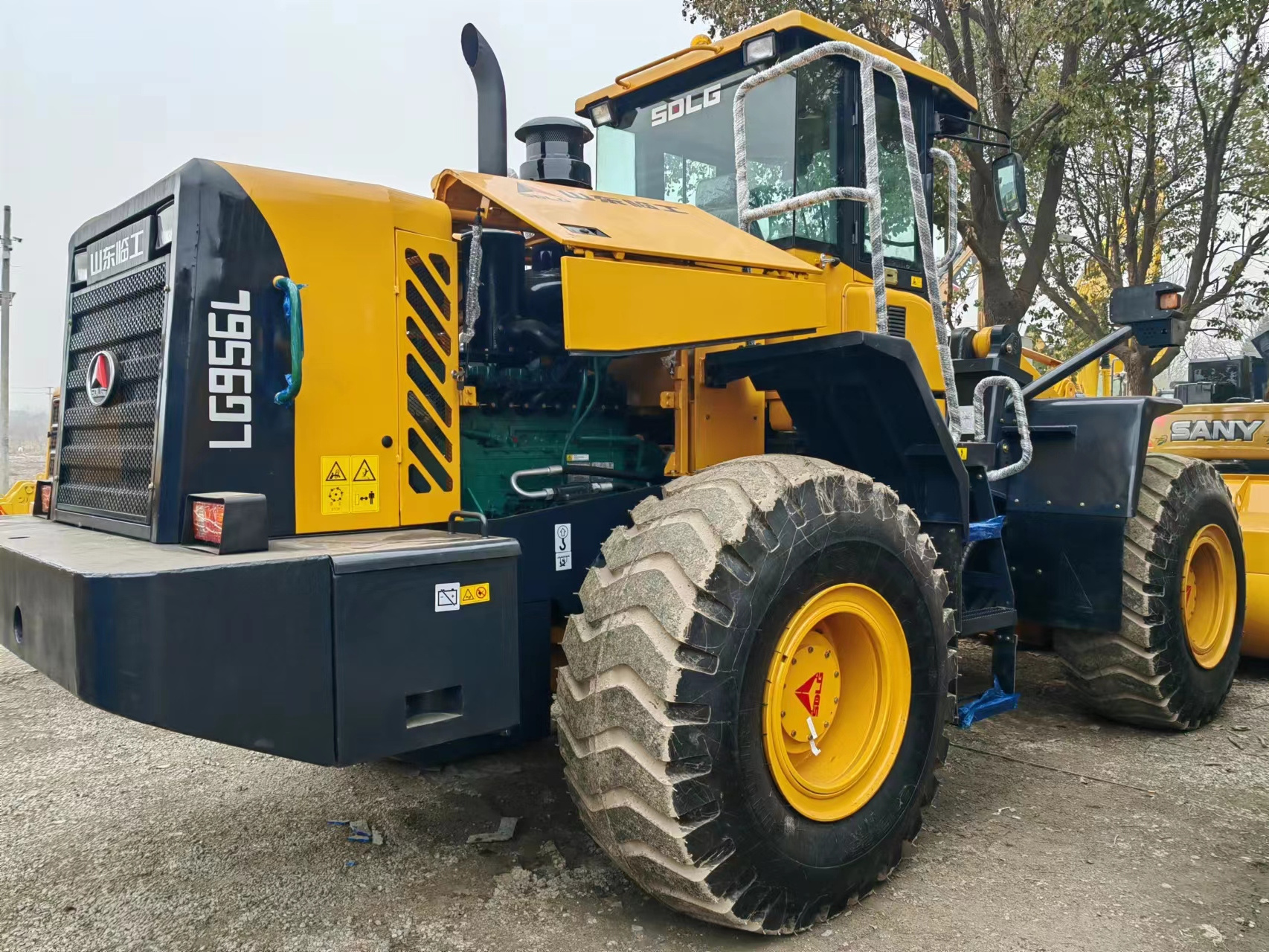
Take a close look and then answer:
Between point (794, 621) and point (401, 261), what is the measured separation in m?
1.65

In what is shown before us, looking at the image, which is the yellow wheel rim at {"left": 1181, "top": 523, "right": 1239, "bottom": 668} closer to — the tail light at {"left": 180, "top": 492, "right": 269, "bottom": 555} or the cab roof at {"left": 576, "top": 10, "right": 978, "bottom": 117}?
the cab roof at {"left": 576, "top": 10, "right": 978, "bottom": 117}

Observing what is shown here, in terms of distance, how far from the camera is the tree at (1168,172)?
34.3 ft

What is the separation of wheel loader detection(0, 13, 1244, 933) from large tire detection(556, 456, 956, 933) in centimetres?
1

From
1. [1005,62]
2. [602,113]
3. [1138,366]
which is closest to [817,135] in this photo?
[602,113]

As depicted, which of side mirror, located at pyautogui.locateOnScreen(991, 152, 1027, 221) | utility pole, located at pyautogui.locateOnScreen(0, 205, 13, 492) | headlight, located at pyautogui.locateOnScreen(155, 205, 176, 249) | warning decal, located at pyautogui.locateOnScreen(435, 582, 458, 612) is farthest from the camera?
utility pole, located at pyautogui.locateOnScreen(0, 205, 13, 492)

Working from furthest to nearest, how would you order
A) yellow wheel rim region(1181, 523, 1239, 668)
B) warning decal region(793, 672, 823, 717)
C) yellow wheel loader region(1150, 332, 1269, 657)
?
yellow wheel loader region(1150, 332, 1269, 657) < yellow wheel rim region(1181, 523, 1239, 668) < warning decal region(793, 672, 823, 717)

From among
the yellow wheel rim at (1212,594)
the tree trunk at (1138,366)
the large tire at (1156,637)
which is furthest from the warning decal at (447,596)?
the tree trunk at (1138,366)

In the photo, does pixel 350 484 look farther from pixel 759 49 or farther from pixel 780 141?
pixel 759 49

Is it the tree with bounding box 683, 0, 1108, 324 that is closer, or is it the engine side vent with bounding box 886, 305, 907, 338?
the engine side vent with bounding box 886, 305, 907, 338

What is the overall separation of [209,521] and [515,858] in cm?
168

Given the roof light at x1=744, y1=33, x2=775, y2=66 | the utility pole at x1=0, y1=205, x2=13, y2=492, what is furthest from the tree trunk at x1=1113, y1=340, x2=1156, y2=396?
the utility pole at x1=0, y1=205, x2=13, y2=492

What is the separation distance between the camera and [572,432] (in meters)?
3.81

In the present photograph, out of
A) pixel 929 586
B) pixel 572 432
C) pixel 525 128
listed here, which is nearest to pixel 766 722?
pixel 929 586

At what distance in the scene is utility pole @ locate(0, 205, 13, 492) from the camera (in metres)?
20.0
